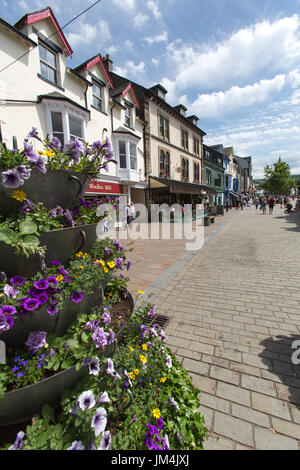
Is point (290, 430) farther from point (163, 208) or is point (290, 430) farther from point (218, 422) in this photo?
point (163, 208)

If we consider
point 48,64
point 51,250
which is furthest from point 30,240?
point 48,64

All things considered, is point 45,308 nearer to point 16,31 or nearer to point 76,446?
point 76,446

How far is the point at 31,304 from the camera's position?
1.07 metres

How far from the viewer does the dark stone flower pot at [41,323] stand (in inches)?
46.1

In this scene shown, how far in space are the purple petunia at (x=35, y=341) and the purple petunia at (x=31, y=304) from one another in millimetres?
188

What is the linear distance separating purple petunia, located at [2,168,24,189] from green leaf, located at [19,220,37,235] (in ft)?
0.69

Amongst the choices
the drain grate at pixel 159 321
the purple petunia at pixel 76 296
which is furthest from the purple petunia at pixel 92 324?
the drain grate at pixel 159 321

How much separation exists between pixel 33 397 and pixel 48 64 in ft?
40.6

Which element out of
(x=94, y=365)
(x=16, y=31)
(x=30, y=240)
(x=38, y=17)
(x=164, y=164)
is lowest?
(x=94, y=365)

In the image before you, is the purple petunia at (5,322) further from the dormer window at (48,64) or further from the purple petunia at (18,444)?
the dormer window at (48,64)

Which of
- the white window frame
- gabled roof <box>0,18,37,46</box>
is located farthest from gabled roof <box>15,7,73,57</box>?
the white window frame

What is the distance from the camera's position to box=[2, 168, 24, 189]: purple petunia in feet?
3.57

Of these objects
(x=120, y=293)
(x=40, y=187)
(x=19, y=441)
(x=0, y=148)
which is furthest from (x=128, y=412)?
(x=0, y=148)

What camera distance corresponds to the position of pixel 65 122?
956 cm
